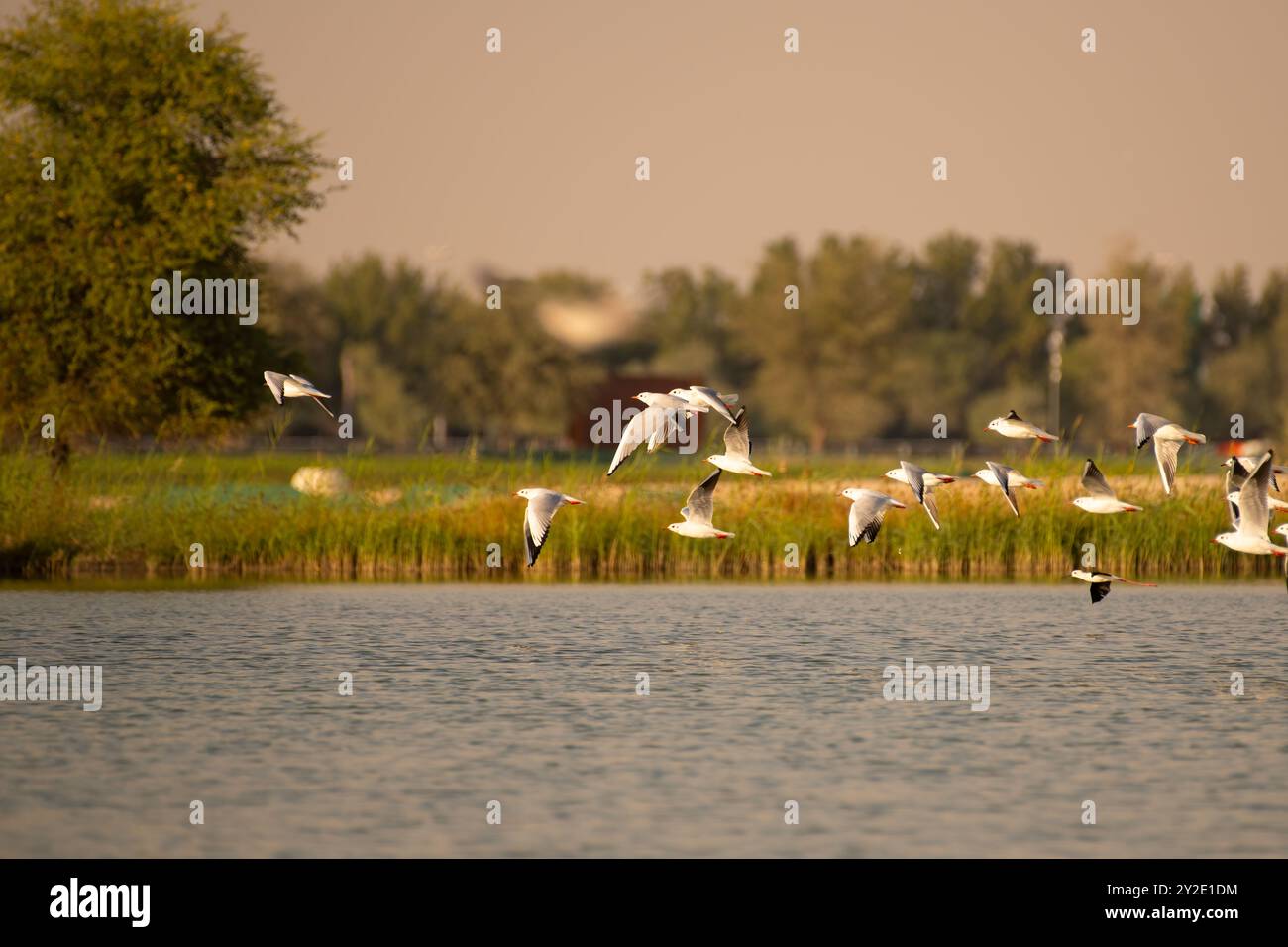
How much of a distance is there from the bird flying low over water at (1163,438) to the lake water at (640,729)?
7.90 ft

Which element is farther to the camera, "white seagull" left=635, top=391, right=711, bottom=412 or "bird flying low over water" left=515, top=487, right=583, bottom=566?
"bird flying low over water" left=515, top=487, right=583, bottom=566

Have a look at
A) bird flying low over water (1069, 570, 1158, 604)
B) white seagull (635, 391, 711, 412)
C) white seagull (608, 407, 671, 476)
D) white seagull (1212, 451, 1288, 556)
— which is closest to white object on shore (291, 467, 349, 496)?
white seagull (635, 391, 711, 412)

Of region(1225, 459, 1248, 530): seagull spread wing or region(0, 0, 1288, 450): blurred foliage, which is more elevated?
region(0, 0, 1288, 450): blurred foliage

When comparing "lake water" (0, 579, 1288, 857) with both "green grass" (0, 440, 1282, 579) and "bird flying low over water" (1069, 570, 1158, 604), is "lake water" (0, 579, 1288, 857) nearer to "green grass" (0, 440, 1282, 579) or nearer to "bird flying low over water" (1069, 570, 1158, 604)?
"bird flying low over water" (1069, 570, 1158, 604)

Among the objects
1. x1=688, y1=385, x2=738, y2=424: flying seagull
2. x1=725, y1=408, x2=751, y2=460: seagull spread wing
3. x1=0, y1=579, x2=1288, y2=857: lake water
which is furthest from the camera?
x1=725, y1=408, x2=751, y2=460: seagull spread wing

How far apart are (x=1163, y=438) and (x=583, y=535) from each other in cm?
A: 1272

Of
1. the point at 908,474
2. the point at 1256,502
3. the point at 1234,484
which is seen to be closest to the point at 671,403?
the point at 908,474

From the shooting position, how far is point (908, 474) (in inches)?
903

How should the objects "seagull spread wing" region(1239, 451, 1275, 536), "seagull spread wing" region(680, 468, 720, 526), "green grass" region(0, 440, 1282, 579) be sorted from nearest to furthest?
"seagull spread wing" region(1239, 451, 1275, 536) → "seagull spread wing" region(680, 468, 720, 526) → "green grass" region(0, 440, 1282, 579)

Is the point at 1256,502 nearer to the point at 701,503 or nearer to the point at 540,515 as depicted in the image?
the point at 701,503

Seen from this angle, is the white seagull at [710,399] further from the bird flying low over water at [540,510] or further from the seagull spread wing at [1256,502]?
the seagull spread wing at [1256,502]

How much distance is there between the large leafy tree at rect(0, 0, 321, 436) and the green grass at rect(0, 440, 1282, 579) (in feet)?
38.9

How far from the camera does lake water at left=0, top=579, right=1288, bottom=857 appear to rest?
14125mm

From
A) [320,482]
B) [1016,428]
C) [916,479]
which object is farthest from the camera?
[320,482]
